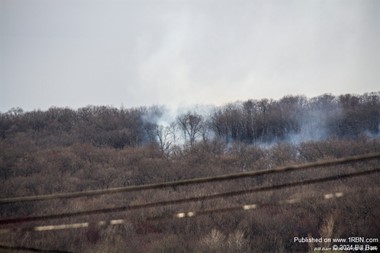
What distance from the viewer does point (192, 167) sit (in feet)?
80.2

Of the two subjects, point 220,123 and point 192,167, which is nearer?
point 192,167

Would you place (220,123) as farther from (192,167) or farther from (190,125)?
(192,167)

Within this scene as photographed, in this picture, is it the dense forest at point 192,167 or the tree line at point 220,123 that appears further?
the tree line at point 220,123

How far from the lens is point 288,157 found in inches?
1089

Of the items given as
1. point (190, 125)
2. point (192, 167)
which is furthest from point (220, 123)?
point (192, 167)

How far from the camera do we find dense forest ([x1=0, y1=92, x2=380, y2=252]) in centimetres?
1185

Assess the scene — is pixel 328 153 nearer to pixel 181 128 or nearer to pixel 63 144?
pixel 181 128

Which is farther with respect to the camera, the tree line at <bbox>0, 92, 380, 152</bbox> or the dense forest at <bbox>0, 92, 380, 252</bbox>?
the tree line at <bbox>0, 92, 380, 152</bbox>

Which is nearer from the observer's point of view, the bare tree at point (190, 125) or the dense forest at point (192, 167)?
the dense forest at point (192, 167)

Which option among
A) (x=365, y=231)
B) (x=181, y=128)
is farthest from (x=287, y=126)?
(x=365, y=231)

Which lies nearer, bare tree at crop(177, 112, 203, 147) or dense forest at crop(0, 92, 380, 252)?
dense forest at crop(0, 92, 380, 252)

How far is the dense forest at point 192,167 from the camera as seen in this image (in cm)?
1185

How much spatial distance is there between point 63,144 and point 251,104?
92.9 feet

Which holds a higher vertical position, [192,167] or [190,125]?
[190,125]
